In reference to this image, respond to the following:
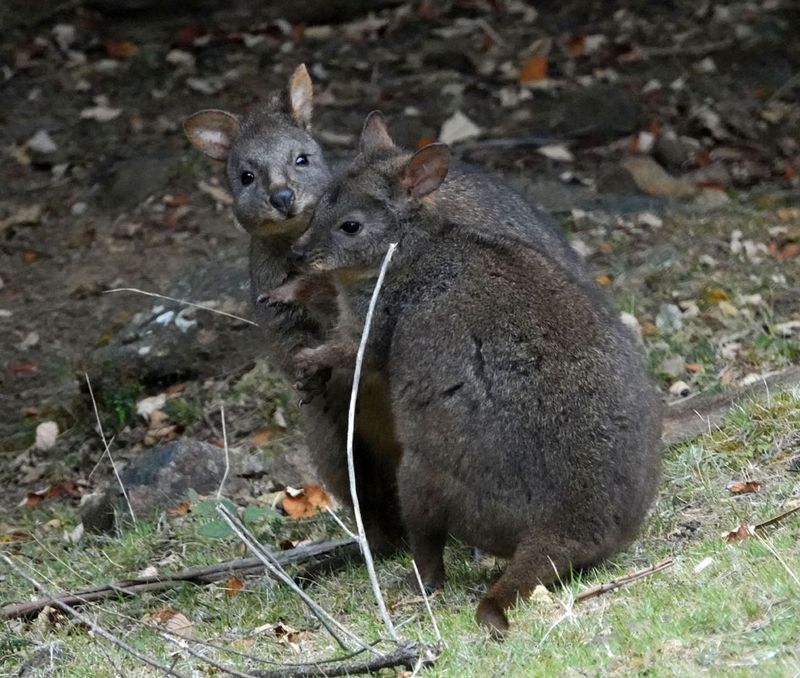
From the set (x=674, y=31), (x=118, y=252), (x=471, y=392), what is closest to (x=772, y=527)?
(x=471, y=392)

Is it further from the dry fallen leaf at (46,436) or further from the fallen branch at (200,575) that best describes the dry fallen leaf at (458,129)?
the fallen branch at (200,575)

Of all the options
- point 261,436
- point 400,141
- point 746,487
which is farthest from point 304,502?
point 400,141

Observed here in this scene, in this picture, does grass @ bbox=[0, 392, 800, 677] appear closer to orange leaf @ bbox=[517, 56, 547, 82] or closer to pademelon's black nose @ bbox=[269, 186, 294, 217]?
pademelon's black nose @ bbox=[269, 186, 294, 217]

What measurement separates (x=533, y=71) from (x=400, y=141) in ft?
6.10

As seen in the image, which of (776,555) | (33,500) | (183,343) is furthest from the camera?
(183,343)

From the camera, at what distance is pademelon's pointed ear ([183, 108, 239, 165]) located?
7293mm

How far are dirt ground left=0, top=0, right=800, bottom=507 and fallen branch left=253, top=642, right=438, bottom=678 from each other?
13.7 ft

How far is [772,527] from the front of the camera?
5.55 m

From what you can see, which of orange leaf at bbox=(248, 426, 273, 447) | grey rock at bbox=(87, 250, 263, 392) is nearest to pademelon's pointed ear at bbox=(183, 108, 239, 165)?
orange leaf at bbox=(248, 426, 273, 447)

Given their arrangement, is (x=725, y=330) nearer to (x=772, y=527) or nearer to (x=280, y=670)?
(x=772, y=527)

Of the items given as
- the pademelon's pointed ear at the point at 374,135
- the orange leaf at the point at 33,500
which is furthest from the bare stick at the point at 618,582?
the orange leaf at the point at 33,500

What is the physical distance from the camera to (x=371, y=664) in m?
4.78

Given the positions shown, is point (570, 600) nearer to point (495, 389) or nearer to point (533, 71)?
point (495, 389)

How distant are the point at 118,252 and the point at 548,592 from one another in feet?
22.9
